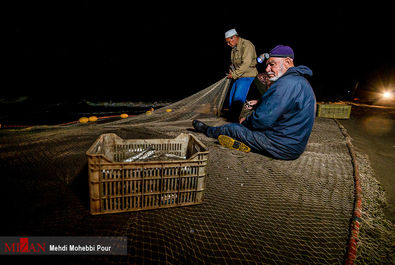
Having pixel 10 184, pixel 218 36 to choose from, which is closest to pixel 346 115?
pixel 10 184

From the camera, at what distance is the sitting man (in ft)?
9.34

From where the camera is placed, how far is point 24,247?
132 centimetres

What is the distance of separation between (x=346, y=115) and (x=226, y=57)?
16574 mm

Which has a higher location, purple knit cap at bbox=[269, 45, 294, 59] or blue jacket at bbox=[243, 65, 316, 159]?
purple knit cap at bbox=[269, 45, 294, 59]

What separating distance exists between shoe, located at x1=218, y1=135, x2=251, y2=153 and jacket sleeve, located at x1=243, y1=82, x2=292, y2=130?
401 millimetres

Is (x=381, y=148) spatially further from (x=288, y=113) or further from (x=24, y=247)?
(x=24, y=247)

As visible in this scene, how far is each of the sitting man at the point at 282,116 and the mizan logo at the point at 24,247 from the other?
9.16 feet

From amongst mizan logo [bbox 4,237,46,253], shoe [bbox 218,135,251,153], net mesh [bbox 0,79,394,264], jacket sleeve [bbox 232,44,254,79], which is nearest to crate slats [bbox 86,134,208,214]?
net mesh [bbox 0,79,394,264]

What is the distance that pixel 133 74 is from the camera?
64.2 feet

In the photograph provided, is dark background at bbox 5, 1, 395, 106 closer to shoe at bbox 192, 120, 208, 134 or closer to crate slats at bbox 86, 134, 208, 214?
shoe at bbox 192, 120, 208, 134

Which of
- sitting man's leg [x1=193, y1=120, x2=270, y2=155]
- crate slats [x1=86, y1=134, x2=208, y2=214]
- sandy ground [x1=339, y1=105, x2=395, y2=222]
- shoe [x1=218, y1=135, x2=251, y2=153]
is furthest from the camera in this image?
shoe [x1=218, y1=135, x2=251, y2=153]

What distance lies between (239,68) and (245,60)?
10.2 inches

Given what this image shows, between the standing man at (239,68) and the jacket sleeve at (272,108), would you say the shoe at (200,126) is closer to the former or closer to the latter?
the jacket sleeve at (272,108)

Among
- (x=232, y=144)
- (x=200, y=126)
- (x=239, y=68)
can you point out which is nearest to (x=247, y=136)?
(x=232, y=144)
